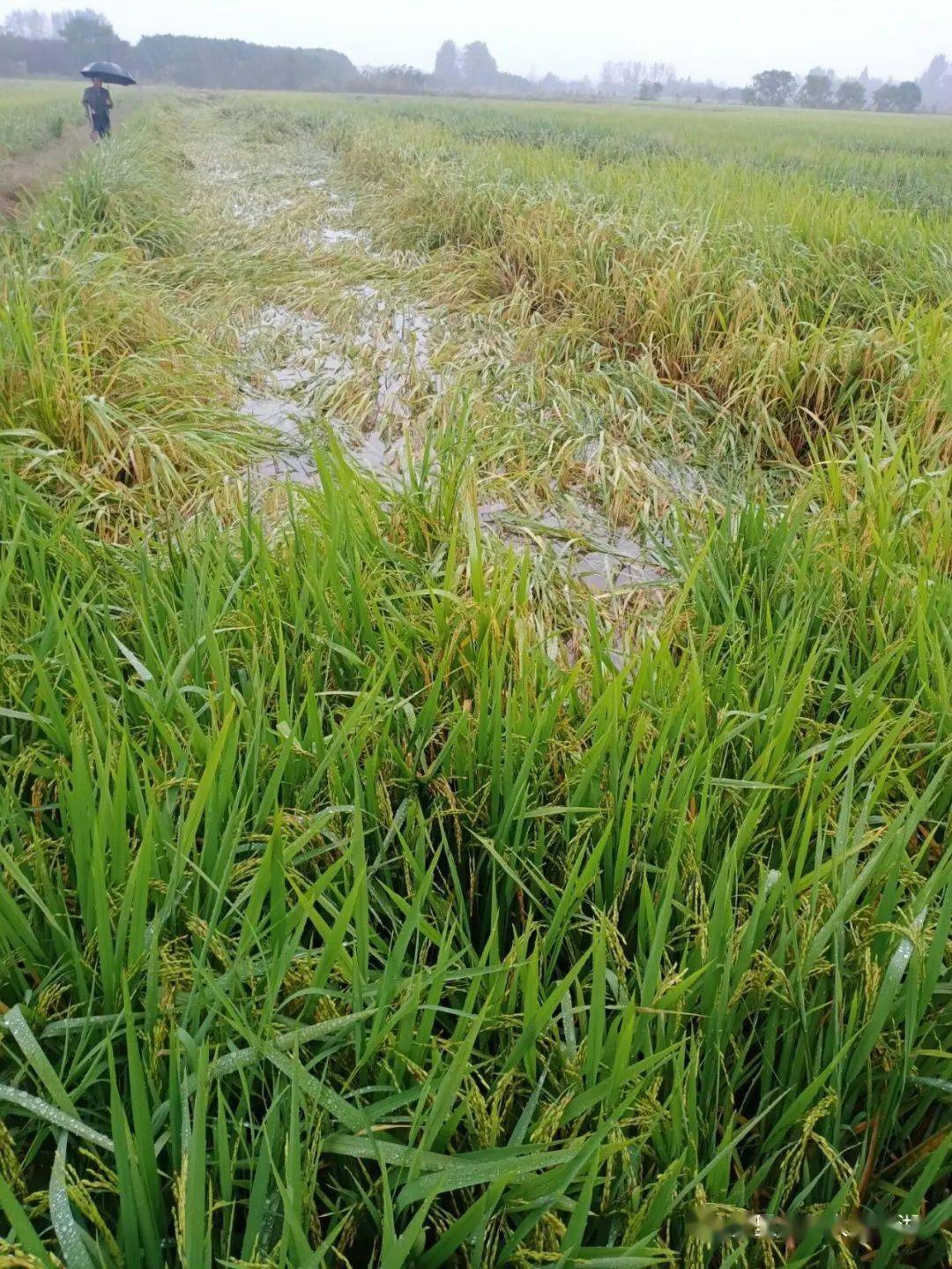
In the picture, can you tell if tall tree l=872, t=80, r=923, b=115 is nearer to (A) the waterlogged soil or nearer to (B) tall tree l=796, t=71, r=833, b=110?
(B) tall tree l=796, t=71, r=833, b=110

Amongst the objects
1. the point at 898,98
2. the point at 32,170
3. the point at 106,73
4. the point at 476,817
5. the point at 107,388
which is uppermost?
the point at 898,98

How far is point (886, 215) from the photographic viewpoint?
5.57m

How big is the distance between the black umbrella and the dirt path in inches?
38.4

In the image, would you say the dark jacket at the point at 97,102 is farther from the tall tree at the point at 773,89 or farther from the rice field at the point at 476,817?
the tall tree at the point at 773,89

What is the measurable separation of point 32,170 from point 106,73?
6.15 m

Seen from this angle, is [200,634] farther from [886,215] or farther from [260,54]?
[260,54]

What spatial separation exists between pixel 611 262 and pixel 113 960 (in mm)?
4832

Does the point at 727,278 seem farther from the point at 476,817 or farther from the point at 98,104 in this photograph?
the point at 98,104

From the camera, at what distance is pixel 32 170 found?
27.0 ft

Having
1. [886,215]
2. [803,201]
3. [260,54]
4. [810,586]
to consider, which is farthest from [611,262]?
[260,54]

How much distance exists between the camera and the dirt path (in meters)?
6.27

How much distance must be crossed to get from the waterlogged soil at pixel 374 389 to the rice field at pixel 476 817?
0.16 feet

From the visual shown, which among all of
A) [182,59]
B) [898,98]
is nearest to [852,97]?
[898,98]

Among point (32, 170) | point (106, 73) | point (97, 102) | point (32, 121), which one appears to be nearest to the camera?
point (32, 170)
